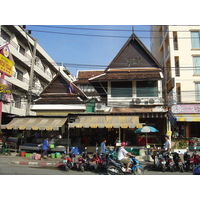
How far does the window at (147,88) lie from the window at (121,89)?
860 millimetres

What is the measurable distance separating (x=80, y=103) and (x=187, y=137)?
12168 mm

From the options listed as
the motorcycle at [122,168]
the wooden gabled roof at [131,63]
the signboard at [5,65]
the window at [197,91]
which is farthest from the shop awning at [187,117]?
the signboard at [5,65]

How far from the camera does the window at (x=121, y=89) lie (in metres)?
19.5

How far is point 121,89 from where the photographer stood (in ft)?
64.6

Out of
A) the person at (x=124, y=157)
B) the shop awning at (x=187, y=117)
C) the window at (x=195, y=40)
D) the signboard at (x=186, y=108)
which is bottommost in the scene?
the person at (x=124, y=157)

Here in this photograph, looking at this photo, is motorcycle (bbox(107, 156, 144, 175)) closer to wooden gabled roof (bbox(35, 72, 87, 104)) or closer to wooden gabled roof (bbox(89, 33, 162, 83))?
wooden gabled roof (bbox(89, 33, 162, 83))

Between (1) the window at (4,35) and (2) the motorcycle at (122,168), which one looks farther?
(1) the window at (4,35)

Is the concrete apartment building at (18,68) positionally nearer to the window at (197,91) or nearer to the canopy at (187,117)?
the canopy at (187,117)

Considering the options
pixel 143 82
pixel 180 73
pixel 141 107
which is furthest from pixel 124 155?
pixel 180 73

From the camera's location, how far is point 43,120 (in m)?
16.3

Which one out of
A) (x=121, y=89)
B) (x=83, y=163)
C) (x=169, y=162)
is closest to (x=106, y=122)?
(x=83, y=163)

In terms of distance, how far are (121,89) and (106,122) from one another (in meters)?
5.65

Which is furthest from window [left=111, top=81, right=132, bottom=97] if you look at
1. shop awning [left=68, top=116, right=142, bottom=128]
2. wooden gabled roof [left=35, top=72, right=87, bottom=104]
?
wooden gabled roof [left=35, top=72, right=87, bottom=104]

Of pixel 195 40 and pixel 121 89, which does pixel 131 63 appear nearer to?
pixel 121 89
